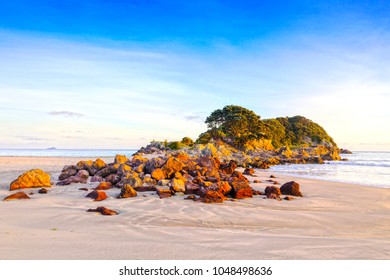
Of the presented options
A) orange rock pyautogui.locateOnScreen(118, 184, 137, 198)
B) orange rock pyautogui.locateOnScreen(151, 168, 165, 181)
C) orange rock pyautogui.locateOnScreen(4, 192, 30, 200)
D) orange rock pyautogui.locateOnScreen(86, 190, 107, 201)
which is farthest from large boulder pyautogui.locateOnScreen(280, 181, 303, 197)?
orange rock pyautogui.locateOnScreen(4, 192, 30, 200)

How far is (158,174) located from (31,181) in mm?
4055

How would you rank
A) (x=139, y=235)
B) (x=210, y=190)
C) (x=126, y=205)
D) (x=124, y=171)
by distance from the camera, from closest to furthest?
(x=139, y=235)
(x=126, y=205)
(x=210, y=190)
(x=124, y=171)

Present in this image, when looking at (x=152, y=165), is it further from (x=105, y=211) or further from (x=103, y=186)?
(x=105, y=211)

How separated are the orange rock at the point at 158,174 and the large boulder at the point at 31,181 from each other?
138 inches

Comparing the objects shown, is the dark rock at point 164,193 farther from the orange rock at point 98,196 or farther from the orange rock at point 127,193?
the orange rock at point 98,196

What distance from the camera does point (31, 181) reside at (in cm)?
995

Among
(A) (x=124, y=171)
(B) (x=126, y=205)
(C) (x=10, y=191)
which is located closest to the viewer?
(B) (x=126, y=205)

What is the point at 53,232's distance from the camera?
4.50m

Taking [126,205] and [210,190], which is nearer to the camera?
[126,205]

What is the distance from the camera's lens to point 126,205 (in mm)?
7215

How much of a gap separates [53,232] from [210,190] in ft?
14.7

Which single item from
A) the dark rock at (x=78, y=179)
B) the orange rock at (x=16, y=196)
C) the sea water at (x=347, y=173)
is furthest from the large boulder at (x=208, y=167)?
the sea water at (x=347, y=173)
